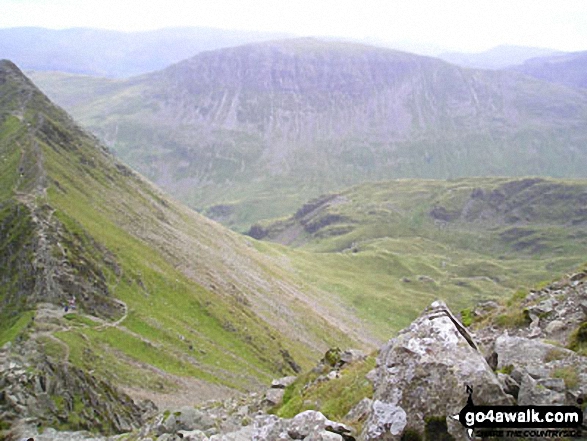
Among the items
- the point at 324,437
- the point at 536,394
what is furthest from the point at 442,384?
the point at 324,437

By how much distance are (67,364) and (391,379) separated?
1892 inches

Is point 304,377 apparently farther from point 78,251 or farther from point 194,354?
point 78,251

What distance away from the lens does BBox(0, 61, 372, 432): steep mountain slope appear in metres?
57.0

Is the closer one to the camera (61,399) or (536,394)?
(536,394)

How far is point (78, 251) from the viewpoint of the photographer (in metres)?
82.8

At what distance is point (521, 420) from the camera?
13.1 m

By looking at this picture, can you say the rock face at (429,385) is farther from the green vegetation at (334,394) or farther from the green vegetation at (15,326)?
the green vegetation at (15,326)

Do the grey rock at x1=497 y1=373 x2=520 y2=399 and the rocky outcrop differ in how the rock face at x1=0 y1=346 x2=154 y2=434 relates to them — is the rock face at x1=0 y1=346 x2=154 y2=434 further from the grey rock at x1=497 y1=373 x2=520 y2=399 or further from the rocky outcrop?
the grey rock at x1=497 y1=373 x2=520 y2=399

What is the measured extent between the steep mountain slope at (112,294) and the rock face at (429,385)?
39229mm

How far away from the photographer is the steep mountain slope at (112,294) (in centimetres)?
5703

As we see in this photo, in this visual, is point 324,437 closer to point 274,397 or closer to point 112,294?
point 274,397

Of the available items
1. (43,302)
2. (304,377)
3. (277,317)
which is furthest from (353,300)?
(304,377)

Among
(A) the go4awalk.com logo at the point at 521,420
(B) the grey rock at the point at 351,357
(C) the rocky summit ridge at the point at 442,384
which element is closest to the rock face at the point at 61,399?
(B) the grey rock at the point at 351,357

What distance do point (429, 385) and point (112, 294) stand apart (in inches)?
3040
